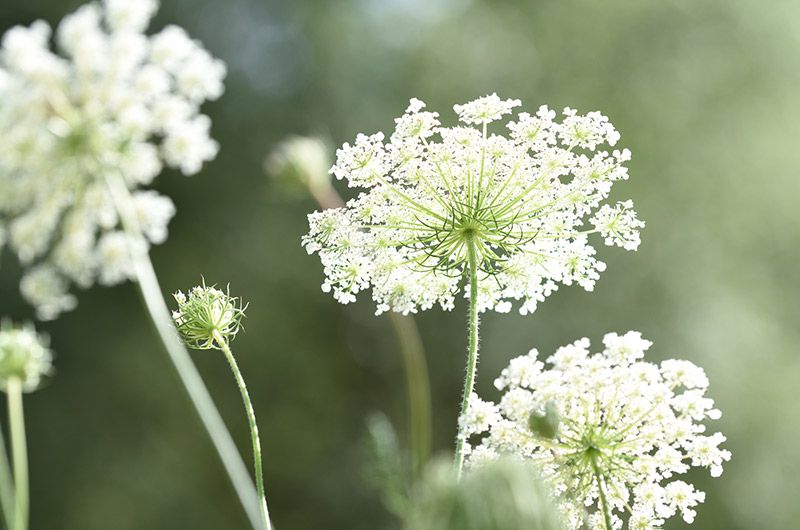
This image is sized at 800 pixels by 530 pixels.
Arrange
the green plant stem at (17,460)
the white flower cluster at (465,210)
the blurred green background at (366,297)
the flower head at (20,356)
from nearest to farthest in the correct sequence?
the green plant stem at (17,460) → the flower head at (20,356) → the white flower cluster at (465,210) → the blurred green background at (366,297)

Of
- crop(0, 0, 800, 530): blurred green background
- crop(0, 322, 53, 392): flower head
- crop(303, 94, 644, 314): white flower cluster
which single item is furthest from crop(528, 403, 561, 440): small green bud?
crop(0, 0, 800, 530): blurred green background

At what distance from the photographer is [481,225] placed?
133 cm

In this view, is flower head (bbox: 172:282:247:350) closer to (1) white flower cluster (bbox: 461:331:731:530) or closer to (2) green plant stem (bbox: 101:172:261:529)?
(2) green plant stem (bbox: 101:172:261:529)

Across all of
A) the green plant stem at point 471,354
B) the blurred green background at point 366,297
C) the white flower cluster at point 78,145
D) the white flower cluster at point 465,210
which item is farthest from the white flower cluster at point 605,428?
the blurred green background at point 366,297

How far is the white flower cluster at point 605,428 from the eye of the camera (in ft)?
3.51

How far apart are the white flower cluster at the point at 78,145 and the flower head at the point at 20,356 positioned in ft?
0.26

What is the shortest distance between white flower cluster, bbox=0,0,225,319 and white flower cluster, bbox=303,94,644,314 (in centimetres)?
23

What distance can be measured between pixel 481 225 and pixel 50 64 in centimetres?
54

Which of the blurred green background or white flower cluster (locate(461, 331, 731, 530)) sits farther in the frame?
the blurred green background

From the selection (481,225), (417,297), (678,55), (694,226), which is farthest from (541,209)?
(678,55)

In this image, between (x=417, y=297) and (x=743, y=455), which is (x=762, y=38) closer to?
(x=743, y=455)

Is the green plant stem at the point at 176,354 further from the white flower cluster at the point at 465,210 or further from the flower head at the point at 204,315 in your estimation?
A: the white flower cluster at the point at 465,210

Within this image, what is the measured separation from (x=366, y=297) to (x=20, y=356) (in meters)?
5.85

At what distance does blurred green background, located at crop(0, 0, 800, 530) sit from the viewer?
701cm
